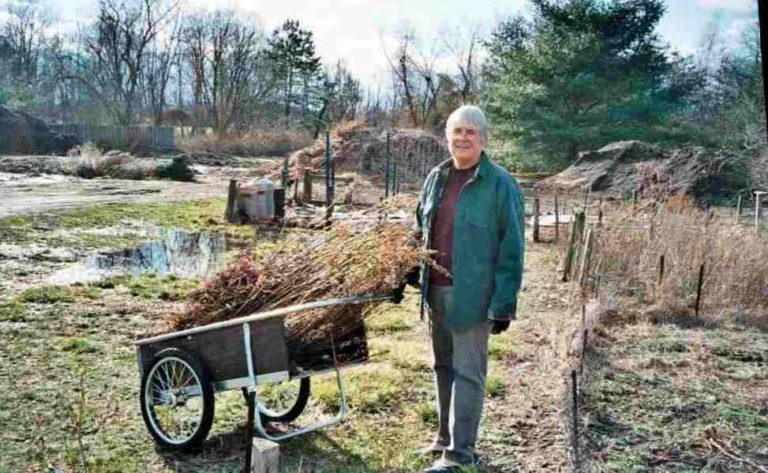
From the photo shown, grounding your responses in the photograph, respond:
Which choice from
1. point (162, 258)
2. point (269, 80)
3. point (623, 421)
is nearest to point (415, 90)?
point (269, 80)

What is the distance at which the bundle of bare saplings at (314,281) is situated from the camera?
3.36m

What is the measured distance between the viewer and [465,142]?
3.00m

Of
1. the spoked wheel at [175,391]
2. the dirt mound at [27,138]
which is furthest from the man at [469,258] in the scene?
the dirt mound at [27,138]

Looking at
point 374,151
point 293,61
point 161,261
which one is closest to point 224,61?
point 293,61

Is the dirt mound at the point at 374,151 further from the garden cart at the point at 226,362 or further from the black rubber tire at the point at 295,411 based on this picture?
the garden cart at the point at 226,362

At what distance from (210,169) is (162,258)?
63.0 feet

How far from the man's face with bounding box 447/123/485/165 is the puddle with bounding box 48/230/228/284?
4.77 m

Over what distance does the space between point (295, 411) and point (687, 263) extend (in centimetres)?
423

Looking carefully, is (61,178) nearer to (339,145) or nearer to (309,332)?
(339,145)

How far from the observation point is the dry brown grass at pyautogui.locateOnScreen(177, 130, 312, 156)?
3628 centimetres

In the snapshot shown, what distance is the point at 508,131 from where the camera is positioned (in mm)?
25297

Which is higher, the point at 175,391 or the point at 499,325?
the point at 499,325

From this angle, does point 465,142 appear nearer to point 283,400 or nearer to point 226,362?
point 226,362

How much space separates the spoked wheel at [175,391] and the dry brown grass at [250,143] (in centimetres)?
3284
